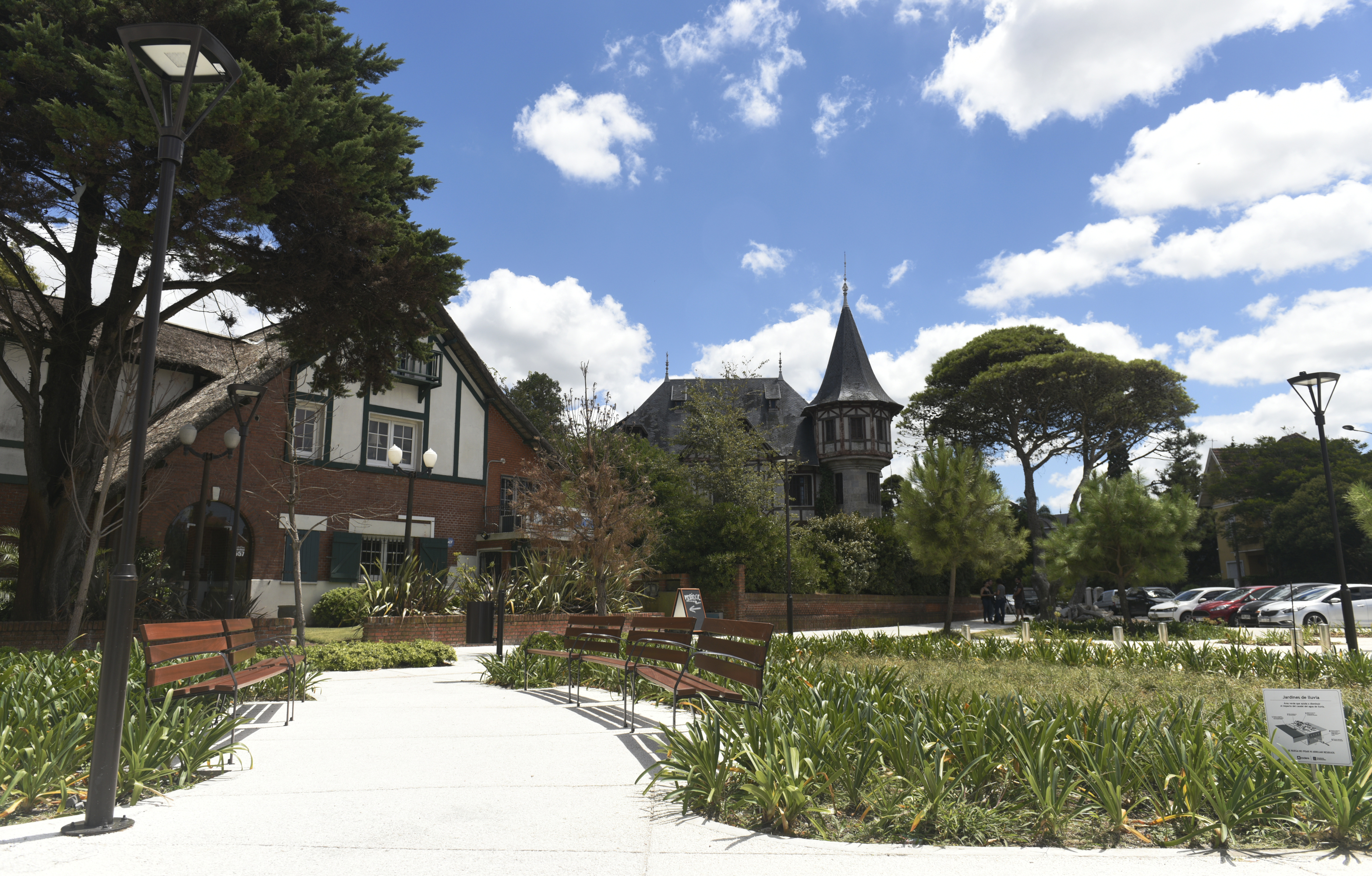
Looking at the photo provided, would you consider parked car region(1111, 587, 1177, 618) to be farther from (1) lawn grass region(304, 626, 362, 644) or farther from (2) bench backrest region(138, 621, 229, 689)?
(2) bench backrest region(138, 621, 229, 689)

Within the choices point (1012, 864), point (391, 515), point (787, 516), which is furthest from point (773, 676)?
point (391, 515)

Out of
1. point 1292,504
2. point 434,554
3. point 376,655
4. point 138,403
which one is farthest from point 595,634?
point 1292,504

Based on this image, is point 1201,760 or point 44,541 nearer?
point 1201,760

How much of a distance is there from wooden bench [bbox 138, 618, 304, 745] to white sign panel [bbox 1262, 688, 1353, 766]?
6614 mm

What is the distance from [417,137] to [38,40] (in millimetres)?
5237

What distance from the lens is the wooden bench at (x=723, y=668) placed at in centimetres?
631

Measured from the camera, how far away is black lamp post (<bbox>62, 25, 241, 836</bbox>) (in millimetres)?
4250

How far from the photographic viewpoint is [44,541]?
1329 centimetres

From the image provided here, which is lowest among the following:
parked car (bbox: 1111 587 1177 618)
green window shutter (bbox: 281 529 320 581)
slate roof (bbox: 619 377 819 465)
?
parked car (bbox: 1111 587 1177 618)

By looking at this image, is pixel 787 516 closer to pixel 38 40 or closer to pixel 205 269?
pixel 205 269

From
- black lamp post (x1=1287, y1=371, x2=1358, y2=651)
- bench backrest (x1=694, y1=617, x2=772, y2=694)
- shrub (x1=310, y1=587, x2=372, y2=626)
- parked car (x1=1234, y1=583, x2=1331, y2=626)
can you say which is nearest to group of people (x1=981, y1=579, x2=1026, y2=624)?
parked car (x1=1234, y1=583, x2=1331, y2=626)

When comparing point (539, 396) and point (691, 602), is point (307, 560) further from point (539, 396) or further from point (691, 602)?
point (539, 396)

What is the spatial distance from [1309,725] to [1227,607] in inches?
1027

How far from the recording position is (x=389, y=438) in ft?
77.0
